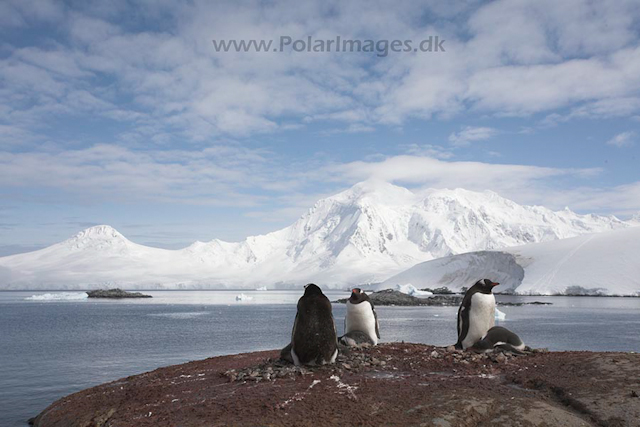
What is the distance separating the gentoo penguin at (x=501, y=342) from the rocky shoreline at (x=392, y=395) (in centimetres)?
58

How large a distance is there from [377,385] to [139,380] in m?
7.03

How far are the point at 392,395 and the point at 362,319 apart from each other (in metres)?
7.49

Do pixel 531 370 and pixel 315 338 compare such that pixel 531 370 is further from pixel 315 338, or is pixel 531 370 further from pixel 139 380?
pixel 139 380

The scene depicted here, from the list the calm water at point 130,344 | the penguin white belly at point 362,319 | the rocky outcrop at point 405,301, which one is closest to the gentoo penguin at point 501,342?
the penguin white belly at point 362,319

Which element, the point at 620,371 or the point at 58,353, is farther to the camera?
the point at 58,353

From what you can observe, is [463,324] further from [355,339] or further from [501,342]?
[355,339]

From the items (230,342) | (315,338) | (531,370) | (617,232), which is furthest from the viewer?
(617,232)

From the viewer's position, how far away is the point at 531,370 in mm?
10586

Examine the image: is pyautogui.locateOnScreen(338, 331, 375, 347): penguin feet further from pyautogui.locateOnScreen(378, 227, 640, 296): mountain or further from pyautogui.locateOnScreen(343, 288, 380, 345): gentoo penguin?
pyautogui.locateOnScreen(378, 227, 640, 296): mountain

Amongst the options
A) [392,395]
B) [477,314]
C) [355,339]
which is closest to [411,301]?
[355,339]

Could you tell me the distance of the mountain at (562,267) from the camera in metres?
96.2

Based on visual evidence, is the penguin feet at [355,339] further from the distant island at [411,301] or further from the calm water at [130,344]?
the distant island at [411,301]

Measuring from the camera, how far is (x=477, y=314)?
14859 millimetres

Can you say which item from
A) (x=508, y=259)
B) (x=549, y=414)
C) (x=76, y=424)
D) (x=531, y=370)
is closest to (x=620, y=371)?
(x=531, y=370)
